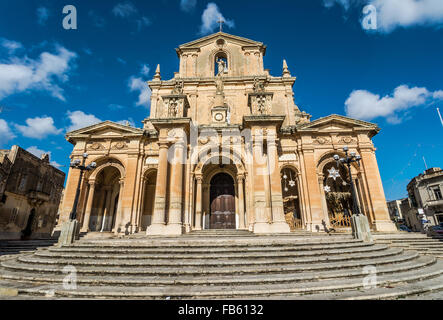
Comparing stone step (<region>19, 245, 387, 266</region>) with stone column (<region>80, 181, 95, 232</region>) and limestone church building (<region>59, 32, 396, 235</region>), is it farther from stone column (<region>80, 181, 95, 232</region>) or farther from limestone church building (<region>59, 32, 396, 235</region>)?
stone column (<region>80, 181, 95, 232</region>)

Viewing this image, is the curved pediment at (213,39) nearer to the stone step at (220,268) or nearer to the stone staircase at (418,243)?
the stone staircase at (418,243)

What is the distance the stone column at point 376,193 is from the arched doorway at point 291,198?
5221 millimetres

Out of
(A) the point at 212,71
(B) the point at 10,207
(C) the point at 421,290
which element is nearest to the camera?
(C) the point at 421,290

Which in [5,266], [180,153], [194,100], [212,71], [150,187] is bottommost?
[5,266]

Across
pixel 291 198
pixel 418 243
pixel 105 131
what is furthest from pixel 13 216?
pixel 418 243

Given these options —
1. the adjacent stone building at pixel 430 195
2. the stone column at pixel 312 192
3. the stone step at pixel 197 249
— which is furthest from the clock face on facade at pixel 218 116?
the adjacent stone building at pixel 430 195

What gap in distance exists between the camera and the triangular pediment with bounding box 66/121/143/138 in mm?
17766

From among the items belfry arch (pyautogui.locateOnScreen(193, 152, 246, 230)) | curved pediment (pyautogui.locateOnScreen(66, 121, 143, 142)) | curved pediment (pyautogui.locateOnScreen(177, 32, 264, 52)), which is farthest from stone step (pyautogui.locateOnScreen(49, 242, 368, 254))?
curved pediment (pyautogui.locateOnScreen(177, 32, 264, 52))

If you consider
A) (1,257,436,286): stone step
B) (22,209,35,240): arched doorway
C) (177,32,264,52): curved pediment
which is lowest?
(1,257,436,286): stone step

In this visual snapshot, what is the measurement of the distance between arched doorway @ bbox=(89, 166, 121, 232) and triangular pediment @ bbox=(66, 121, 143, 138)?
3.11m
